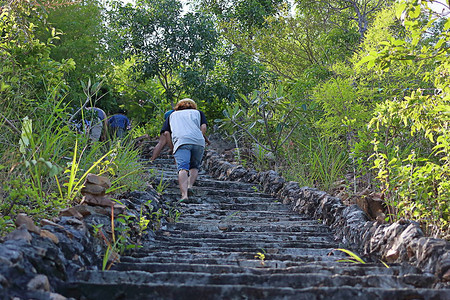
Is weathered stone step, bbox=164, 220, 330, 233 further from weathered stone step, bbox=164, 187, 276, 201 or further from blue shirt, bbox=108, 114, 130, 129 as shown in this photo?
blue shirt, bbox=108, 114, 130, 129

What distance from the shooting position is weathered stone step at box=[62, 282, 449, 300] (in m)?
2.40

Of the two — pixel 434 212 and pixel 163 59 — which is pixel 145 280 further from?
pixel 163 59

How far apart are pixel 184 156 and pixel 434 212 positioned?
3512 mm

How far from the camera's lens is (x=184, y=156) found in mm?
6531

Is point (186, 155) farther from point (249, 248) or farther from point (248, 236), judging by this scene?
point (249, 248)

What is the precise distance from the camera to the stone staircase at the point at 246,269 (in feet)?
7.94

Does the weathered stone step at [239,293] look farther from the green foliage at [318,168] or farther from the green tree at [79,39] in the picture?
the green tree at [79,39]

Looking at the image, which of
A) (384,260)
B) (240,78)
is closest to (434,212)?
(384,260)

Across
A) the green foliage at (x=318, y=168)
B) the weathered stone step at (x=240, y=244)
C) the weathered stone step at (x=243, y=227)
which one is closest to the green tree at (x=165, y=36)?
the green foliage at (x=318, y=168)

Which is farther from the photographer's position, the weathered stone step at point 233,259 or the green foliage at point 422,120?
the green foliage at point 422,120

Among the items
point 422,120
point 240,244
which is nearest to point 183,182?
point 240,244

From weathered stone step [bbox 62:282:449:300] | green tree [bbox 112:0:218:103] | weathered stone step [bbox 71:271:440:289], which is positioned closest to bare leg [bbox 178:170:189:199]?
weathered stone step [bbox 71:271:440:289]

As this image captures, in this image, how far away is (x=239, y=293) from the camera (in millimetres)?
2408

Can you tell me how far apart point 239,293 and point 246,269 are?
56 centimetres
